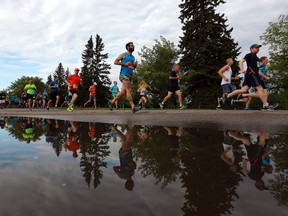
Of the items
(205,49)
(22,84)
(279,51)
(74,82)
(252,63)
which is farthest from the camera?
(22,84)

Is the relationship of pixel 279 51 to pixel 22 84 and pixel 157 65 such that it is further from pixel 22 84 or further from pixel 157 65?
pixel 22 84

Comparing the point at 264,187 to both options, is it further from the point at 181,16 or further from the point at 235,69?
the point at 181,16

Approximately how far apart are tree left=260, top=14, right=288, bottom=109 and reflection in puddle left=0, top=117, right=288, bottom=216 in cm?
3800

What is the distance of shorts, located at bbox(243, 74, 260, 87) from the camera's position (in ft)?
29.0

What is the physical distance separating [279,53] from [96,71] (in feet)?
131

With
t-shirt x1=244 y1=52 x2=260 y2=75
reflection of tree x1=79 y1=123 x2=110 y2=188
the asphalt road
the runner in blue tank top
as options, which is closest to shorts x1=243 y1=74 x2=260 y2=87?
t-shirt x1=244 y1=52 x2=260 y2=75

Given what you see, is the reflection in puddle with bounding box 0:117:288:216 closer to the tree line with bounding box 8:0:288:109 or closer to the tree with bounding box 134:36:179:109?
the tree line with bounding box 8:0:288:109

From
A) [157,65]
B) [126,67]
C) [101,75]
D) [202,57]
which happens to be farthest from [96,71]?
[126,67]

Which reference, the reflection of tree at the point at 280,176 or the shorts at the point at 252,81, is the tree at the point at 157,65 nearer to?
the shorts at the point at 252,81

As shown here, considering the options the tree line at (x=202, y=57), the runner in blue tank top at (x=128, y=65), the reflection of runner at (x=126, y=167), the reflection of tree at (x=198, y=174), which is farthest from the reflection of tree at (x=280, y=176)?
the tree line at (x=202, y=57)

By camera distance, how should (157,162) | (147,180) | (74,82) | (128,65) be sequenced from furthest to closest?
(74,82) → (128,65) → (157,162) → (147,180)

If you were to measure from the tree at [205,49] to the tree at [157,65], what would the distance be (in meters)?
12.1

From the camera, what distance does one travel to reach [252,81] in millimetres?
8938

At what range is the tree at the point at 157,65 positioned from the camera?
140 feet
